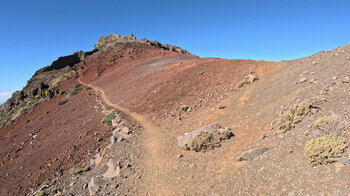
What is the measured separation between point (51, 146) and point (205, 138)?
49.2 feet

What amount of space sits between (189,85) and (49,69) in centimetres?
5259

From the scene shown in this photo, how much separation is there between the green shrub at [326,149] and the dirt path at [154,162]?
5260 mm

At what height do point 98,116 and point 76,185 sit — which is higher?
point 98,116

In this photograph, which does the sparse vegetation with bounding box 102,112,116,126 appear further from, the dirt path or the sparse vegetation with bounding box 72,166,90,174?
the sparse vegetation with bounding box 72,166,90,174

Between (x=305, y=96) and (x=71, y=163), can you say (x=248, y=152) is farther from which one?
(x=71, y=163)

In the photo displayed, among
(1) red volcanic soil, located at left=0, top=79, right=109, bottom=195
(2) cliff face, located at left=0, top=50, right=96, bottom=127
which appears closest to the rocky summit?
(1) red volcanic soil, located at left=0, top=79, right=109, bottom=195

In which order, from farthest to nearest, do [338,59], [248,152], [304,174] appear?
[338,59] → [248,152] → [304,174]

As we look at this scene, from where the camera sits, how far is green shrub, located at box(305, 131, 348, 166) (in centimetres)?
564

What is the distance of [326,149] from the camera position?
5.84 m

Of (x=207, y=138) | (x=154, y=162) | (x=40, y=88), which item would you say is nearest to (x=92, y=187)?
(x=154, y=162)

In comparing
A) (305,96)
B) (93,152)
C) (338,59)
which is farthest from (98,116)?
(338,59)

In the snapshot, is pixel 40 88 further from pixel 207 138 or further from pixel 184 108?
pixel 207 138

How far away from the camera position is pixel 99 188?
9.37m

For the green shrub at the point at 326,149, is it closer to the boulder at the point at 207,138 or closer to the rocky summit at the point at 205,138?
the rocky summit at the point at 205,138
